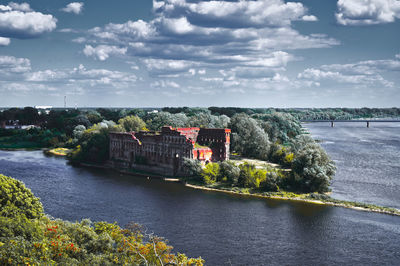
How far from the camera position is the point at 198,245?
56.7 m

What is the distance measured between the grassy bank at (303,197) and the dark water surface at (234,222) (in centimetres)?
258

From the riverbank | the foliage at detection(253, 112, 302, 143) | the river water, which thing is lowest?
the river water

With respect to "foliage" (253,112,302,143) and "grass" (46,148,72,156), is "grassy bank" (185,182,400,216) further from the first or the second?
"grass" (46,148,72,156)

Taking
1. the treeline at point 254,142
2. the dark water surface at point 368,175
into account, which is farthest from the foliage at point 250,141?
the dark water surface at point 368,175

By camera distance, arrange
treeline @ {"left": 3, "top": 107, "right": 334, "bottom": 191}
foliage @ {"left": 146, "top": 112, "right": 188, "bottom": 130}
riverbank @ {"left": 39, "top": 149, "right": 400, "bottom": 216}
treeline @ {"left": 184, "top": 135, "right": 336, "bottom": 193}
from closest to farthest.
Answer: riverbank @ {"left": 39, "top": 149, "right": 400, "bottom": 216} < treeline @ {"left": 184, "top": 135, "right": 336, "bottom": 193} < treeline @ {"left": 3, "top": 107, "right": 334, "bottom": 191} < foliage @ {"left": 146, "top": 112, "right": 188, "bottom": 130}

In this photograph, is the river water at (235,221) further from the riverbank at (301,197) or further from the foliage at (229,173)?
the foliage at (229,173)

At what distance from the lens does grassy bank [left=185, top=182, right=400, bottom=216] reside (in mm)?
74594

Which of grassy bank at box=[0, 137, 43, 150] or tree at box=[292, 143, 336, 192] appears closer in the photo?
tree at box=[292, 143, 336, 192]

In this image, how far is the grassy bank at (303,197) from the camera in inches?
2937

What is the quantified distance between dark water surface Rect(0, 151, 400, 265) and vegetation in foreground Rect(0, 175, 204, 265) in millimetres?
12039

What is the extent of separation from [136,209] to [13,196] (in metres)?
A: 30.5

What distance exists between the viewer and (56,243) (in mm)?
36906

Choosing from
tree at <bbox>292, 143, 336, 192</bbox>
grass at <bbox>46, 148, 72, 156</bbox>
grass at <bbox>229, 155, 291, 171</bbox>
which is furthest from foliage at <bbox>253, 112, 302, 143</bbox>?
grass at <bbox>46, 148, 72, 156</bbox>

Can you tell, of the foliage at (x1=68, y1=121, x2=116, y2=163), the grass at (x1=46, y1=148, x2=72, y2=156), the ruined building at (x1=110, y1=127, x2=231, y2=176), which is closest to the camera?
the ruined building at (x1=110, y1=127, x2=231, y2=176)
